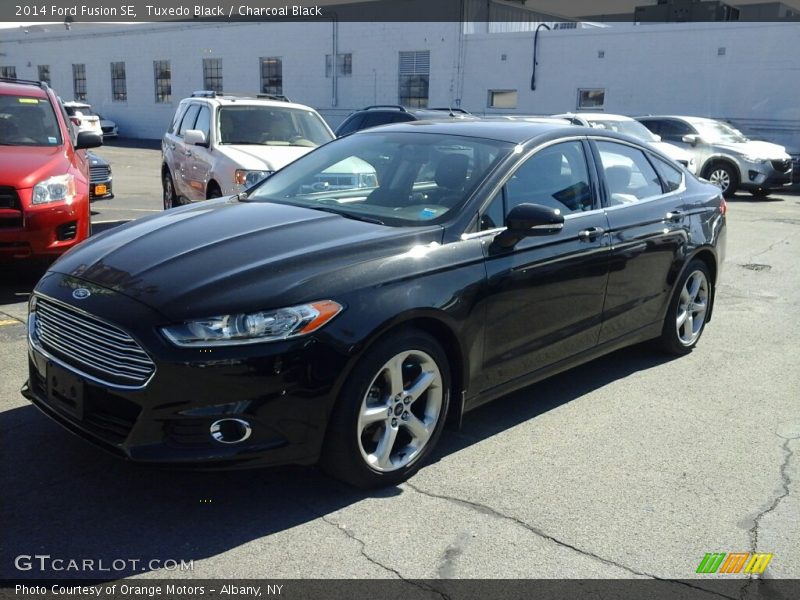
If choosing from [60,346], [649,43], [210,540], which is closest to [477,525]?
[210,540]

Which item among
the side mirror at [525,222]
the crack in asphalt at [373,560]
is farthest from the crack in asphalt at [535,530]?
the side mirror at [525,222]

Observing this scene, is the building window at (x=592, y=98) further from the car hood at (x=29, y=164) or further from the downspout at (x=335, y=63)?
the car hood at (x=29, y=164)

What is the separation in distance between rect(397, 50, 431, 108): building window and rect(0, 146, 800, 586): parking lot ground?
26878 mm

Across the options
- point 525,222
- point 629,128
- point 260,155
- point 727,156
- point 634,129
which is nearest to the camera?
point 525,222

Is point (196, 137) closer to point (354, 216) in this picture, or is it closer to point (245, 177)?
point (245, 177)

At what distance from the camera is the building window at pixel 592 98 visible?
26.2 meters

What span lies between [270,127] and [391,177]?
5.86m

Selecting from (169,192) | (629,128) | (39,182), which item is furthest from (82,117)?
(39,182)

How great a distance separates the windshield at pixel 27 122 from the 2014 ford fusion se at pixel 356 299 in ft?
13.2

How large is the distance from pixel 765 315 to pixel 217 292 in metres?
5.70

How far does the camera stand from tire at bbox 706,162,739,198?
17.7 metres

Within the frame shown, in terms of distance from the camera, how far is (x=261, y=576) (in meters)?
2.96

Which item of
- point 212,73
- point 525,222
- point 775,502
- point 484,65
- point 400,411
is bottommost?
point 775,502

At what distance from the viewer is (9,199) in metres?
6.79
